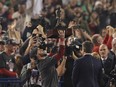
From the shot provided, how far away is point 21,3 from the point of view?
2556cm

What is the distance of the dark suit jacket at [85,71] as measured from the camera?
14.0 metres

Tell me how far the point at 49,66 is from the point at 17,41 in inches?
133

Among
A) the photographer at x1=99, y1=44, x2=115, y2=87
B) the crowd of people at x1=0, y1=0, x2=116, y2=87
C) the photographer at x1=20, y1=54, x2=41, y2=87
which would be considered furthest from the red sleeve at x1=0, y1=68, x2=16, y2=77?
the photographer at x1=99, y1=44, x2=115, y2=87

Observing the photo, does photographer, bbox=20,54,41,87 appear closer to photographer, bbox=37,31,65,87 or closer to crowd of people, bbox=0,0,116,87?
crowd of people, bbox=0,0,116,87

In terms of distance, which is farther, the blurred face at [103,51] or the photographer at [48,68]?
the blurred face at [103,51]

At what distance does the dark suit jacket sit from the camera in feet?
45.9

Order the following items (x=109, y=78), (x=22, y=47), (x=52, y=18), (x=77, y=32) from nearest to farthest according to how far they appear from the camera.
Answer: (x=109, y=78) → (x=22, y=47) → (x=77, y=32) → (x=52, y=18)

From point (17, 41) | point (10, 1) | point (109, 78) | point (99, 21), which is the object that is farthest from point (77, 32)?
point (10, 1)

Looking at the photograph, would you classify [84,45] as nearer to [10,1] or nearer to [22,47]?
[22,47]

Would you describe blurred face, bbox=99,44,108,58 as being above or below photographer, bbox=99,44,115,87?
above

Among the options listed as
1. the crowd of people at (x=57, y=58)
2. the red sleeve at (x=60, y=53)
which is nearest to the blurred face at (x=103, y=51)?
the crowd of people at (x=57, y=58)

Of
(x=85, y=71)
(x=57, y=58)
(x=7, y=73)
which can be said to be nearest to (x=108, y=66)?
→ (x=85, y=71)

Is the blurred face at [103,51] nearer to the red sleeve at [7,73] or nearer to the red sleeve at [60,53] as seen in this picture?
the red sleeve at [60,53]

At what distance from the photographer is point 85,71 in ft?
46.1
